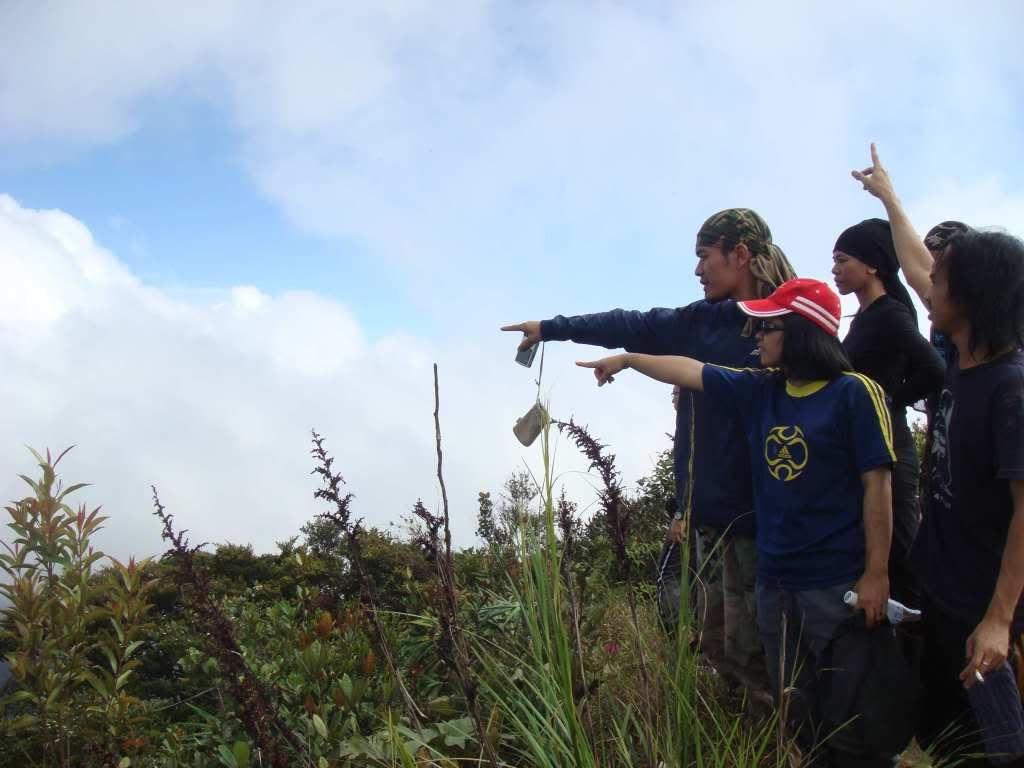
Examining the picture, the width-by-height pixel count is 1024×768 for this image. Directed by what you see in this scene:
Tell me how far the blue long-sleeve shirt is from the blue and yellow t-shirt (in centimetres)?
24

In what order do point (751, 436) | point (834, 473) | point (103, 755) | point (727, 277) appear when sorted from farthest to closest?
point (727, 277) < point (751, 436) < point (834, 473) < point (103, 755)

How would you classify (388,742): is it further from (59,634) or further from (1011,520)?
(1011,520)

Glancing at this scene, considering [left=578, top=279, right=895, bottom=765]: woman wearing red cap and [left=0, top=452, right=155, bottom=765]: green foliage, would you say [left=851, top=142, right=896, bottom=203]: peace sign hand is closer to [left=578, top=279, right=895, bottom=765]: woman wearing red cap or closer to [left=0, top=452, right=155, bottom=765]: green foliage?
[left=578, top=279, right=895, bottom=765]: woman wearing red cap

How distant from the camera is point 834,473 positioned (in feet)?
9.71

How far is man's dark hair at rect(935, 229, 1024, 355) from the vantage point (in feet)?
9.05

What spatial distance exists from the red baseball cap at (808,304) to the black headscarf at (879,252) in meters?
0.69

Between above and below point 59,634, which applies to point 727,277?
above

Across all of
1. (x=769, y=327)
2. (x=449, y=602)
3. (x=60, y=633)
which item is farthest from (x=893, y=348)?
(x=60, y=633)

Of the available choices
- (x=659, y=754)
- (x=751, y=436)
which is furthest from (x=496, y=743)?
(x=751, y=436)

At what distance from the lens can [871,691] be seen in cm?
279

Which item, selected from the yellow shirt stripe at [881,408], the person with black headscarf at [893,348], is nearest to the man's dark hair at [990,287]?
the yellow shirt stripe at [881,408]

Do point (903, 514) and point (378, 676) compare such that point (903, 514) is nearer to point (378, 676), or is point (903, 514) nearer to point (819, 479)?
point (819, 479)

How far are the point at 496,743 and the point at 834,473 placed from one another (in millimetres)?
1401

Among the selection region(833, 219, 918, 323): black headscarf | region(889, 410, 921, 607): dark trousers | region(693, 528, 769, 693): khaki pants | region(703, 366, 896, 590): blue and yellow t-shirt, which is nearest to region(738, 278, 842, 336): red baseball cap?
region(703, 366, 896, 590): blue and yellow t-shirt
